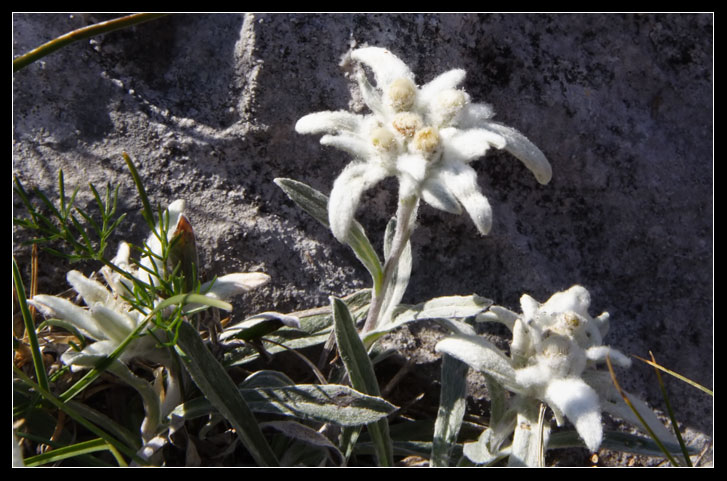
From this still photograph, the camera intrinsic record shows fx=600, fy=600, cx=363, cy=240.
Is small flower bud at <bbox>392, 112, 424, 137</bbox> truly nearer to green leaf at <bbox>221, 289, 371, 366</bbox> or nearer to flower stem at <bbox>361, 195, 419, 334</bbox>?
flower stem at <bbox>361, 195, 419, 334</bbox>

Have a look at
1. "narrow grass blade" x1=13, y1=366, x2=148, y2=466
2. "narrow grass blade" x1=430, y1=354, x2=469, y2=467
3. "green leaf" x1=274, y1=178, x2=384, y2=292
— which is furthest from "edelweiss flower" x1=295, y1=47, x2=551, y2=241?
"narrow grass blade" x1=13, y1=366, x2=148, y2=466

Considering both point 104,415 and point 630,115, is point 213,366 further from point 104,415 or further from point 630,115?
point 630,115

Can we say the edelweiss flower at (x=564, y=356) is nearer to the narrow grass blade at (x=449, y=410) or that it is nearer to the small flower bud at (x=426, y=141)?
the narrow grass blade at (x=449, y=410)

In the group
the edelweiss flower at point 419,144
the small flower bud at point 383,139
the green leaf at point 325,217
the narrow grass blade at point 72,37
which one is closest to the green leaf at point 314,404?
the green leaf at point 325,217

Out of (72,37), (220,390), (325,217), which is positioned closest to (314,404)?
(220,390)

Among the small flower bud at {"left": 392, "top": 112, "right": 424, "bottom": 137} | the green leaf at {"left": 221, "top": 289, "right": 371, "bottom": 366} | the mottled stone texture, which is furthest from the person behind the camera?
the mottled stone texture

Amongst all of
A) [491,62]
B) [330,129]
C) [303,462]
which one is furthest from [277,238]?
[491,62]
